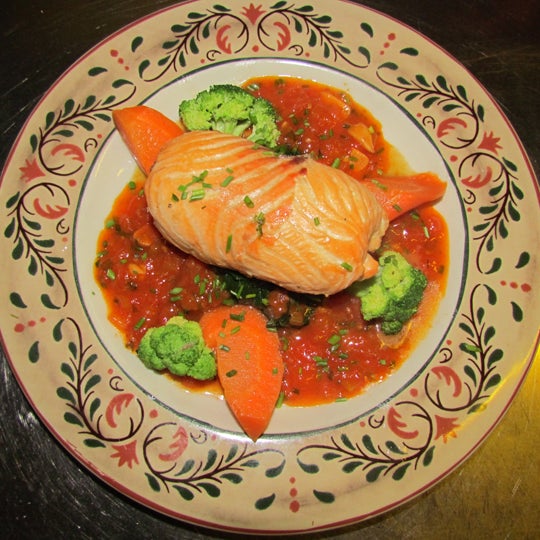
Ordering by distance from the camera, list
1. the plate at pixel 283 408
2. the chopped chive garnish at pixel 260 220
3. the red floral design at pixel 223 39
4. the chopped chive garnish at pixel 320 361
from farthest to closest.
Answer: the red floral design at pixel 223 39 → the chopped chive garnish at pixel 320 361 → the plate at pixel 283 408 → the chopped chive garnish at pixel 260 220

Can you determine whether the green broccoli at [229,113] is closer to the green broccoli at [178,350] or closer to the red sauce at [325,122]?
the red sauce at [325,122]

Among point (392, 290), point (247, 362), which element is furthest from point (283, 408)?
point (392, 290)

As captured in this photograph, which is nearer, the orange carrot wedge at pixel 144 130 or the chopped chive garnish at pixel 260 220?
the chopped chive garnish at pixel 260 220

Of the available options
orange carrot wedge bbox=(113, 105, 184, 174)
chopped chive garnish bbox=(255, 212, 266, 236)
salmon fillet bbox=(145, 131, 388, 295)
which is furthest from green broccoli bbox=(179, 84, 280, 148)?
chopped chive garnish bbox=(255, 212, 266, 236)

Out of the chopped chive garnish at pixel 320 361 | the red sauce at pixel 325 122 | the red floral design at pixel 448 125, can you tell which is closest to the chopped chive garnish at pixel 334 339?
the chopped chive garnish at pixel 320 361

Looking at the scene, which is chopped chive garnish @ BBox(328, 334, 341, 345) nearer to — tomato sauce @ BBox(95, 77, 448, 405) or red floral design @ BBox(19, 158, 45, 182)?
tomato sauce @ BBox(95, 77, 448, 405)

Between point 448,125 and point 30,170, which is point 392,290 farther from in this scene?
point 30,170

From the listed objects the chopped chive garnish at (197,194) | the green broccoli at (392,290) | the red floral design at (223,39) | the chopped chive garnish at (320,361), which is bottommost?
the chopped chive garnish at (320,361)
